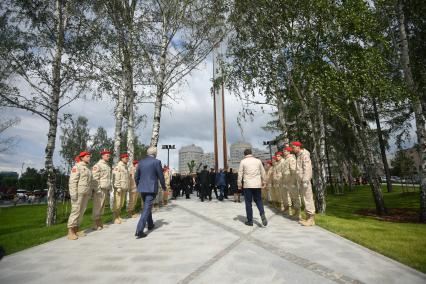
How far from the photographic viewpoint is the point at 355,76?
34.8 ft

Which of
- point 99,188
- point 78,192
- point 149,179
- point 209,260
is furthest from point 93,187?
point 209,260

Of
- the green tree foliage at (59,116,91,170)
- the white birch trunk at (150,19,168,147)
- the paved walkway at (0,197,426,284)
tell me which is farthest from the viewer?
the green tree foliage at (59,116,91,170)

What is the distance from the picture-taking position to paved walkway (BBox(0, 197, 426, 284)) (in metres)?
3.57

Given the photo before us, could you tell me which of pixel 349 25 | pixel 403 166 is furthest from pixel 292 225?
pixel 403 166

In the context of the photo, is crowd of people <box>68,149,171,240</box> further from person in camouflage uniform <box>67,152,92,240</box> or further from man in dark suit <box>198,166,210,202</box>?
man in dark suit <box>198,166,210,202</box>

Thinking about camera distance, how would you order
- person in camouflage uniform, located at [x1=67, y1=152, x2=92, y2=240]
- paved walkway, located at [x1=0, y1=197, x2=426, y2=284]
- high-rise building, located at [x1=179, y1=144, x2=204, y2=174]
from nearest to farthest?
paved walkway, located at [x1=0, y1=197, x2=426, y2=284] → person in camouflage uniform, located at [x1=67, y1=152, x2=92, y2=240] → high-rise building, located at [x1=179, y1=144, x2=204, y2=174]

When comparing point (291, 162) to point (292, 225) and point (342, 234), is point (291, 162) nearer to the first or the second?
point (292, 225)

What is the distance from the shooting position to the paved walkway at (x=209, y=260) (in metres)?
3.57

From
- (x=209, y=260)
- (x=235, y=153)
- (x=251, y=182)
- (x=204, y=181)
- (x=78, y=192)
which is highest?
(x=235, y=153)

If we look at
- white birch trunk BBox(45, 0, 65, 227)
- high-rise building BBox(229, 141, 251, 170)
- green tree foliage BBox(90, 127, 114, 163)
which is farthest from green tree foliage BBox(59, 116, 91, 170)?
high-rise building BBox(229, 141, 251, 170)

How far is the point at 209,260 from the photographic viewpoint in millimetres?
4277

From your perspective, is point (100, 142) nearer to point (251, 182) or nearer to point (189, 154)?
point (251, 182)

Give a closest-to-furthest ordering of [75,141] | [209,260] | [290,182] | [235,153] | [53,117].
Result: [209,260] < [290,182] < [53,117] < [75,141] < [235,153]

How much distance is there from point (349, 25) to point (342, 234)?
8.88m
